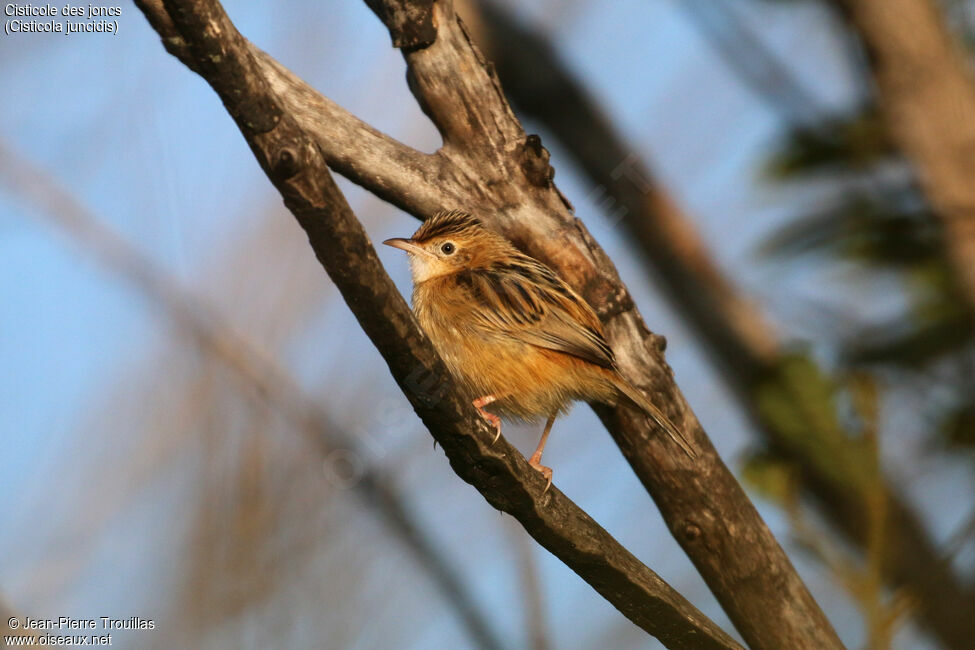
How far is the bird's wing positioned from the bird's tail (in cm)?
18

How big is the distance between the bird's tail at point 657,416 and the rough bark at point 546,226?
8 centimetres

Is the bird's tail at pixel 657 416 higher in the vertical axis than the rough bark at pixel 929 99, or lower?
lower

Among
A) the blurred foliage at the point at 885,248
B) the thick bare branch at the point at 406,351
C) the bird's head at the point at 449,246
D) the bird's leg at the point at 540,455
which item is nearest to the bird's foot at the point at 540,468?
the bird's leg at the point at 540,455

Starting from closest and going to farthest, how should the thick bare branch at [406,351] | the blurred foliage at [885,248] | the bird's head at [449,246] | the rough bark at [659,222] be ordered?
the thick bare branch at [406,351] < the bird's head at [449,246] < the blurred foliage at [885,248] < the rough bark at [659,222]

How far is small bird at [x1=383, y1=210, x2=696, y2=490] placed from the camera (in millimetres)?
4898

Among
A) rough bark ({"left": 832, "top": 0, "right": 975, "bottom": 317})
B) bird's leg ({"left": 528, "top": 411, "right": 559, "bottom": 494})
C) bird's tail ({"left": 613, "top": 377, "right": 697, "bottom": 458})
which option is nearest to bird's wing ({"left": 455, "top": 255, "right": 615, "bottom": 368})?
bird's tail ({"left": 613, "top": 377, "right": 697, "bottom": 458})

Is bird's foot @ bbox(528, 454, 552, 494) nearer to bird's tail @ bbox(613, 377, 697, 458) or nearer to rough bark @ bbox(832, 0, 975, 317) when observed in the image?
bird's tail @ bbox(613, 377, 697, 458)

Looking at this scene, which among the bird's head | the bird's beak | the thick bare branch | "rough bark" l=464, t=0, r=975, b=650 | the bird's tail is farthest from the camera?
"rough bark" l=464, t=0, r=975, b=650

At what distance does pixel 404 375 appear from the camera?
3432 mm

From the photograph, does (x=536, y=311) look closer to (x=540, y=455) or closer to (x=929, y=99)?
(x=540, y=455)

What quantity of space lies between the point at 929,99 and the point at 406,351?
5.17 m

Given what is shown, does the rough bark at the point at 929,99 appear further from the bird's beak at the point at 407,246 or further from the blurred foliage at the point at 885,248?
the bird's beak at the point at 407,246

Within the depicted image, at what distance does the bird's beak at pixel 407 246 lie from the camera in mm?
5816

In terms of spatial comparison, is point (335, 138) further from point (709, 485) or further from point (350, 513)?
point (709, 485)
